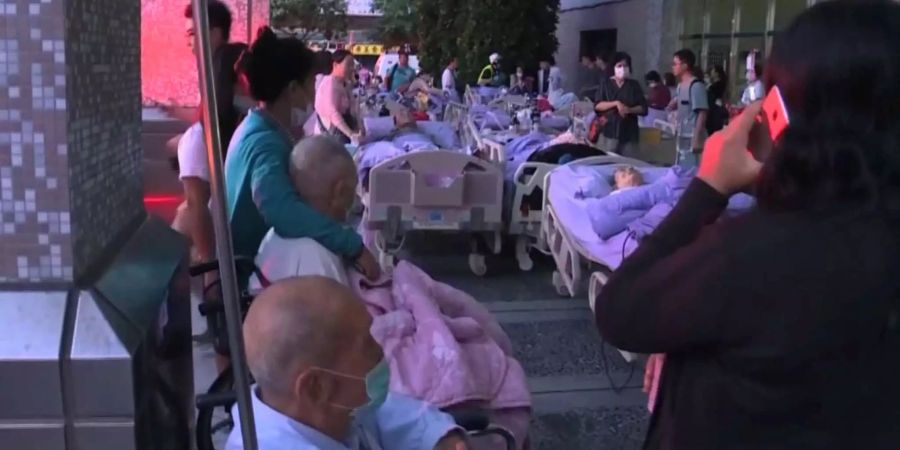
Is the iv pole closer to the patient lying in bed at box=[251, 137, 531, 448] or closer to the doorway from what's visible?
the patient lying in bed at box=[251, 137, 531, 448]

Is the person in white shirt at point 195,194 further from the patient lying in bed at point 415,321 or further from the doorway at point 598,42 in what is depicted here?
the doorway at point 598,42

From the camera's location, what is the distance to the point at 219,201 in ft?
3.72

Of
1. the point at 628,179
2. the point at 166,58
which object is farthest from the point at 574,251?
the point at 166,58

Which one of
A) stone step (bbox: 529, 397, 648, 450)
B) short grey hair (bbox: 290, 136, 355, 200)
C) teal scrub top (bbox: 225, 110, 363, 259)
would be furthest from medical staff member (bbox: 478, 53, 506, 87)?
short grey hair (bbox: 290, 136, 355, 200)

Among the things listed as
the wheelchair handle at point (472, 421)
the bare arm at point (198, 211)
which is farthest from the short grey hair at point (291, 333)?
the bare arm at point (198, 211)

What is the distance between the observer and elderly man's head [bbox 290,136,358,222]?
2.94 meters

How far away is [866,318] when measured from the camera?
1.36 metres

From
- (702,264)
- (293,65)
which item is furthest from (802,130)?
(293,65)

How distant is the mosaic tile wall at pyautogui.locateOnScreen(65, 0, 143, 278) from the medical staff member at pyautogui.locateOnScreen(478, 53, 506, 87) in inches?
758

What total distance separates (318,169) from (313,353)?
1311 mm

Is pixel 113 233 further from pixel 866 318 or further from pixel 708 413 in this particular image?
pixel 866 318

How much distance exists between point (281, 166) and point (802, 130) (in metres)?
1.90

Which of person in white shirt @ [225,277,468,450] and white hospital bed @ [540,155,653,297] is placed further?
white hospital bed @ [540,155,653,297]

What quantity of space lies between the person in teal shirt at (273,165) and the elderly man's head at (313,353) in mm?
976
